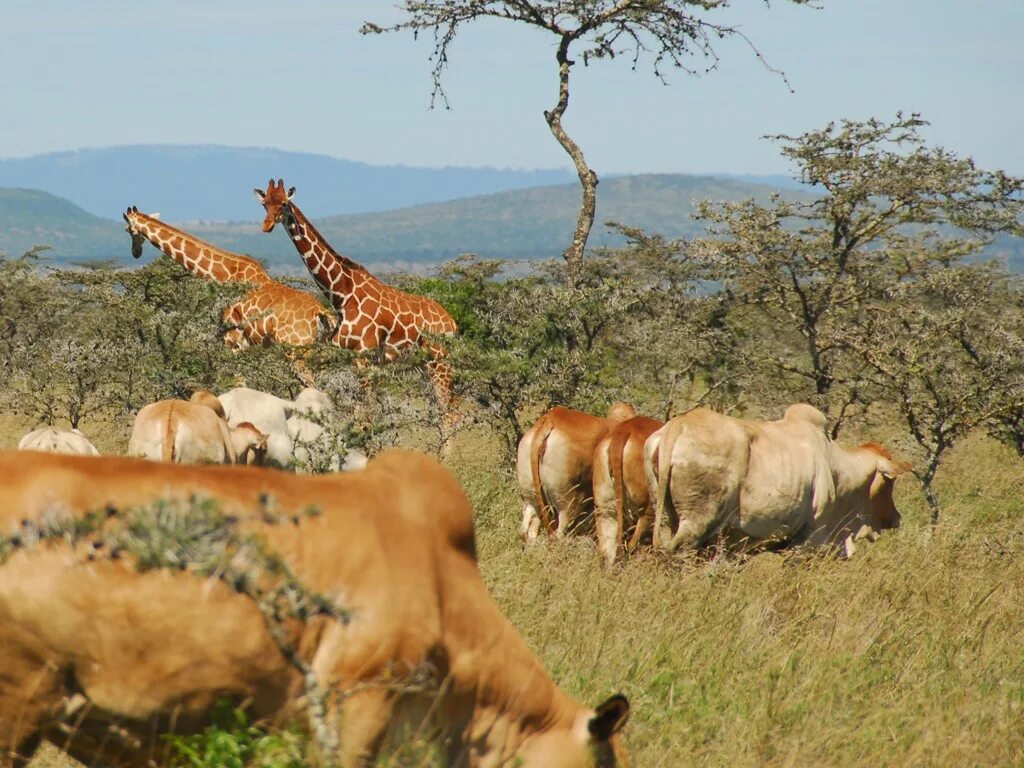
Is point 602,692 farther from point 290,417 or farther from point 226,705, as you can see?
point 290,417

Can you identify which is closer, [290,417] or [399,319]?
[290,417]

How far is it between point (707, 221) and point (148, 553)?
16.1 metres

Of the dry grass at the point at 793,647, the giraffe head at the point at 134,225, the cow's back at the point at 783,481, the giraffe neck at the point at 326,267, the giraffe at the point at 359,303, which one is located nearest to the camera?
the dry grass at the point at 793,647

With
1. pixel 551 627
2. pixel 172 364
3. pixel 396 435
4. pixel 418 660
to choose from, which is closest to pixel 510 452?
pixel 396 435

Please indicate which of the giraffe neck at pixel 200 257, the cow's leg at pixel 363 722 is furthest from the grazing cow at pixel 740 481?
the giraffe neck at pixel 200 257

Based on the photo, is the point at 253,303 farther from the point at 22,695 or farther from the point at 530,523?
the point at 22,695

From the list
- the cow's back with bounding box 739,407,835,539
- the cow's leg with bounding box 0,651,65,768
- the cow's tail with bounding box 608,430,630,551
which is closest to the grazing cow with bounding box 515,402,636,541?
the cow's tail with bounding box 608,430,630,551

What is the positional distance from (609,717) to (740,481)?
16.8 ft

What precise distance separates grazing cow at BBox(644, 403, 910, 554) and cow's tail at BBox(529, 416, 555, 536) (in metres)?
0.97

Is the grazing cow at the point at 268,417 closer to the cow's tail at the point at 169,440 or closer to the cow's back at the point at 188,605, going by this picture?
the cow's tail at the point at 169,440

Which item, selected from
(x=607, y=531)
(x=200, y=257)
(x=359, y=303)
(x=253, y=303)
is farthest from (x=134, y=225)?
(x=607, y=531)

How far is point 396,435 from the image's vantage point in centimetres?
1154

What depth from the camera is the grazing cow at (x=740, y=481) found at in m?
9.08

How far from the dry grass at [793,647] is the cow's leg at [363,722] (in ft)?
5.04
